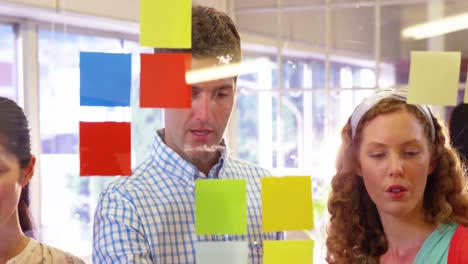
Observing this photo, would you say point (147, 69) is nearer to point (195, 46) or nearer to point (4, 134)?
point (195, 46)

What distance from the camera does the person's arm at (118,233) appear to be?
895mm

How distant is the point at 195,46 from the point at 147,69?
74 mm

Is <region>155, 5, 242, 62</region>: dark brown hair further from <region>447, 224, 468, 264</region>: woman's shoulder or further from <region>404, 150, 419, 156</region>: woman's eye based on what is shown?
<region>447, 224, 468, 264</region>: woman's shoulder

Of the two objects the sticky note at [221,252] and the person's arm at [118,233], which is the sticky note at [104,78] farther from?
the sticky note at [221,252]

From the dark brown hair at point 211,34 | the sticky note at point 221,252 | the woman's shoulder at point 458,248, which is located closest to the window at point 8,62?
the dark brown hair at point 211,34

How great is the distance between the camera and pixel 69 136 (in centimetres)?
105

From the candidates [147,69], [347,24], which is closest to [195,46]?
[147,69]

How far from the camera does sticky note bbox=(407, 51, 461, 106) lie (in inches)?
38.4

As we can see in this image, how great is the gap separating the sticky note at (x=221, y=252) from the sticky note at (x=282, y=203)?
5 centimetres

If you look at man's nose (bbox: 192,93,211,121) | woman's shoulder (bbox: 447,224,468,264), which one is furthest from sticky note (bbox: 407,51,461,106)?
man's nose (bbox: 192,93,211,121)

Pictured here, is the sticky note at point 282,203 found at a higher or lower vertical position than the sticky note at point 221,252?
higher

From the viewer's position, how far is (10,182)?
0.93 m

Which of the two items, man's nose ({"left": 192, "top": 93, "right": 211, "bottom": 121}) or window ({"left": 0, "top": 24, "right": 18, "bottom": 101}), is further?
window ({"left": 0, "top": 24, "right": 18, "bottom": 101})

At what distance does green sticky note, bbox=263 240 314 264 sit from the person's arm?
0.18 metres
